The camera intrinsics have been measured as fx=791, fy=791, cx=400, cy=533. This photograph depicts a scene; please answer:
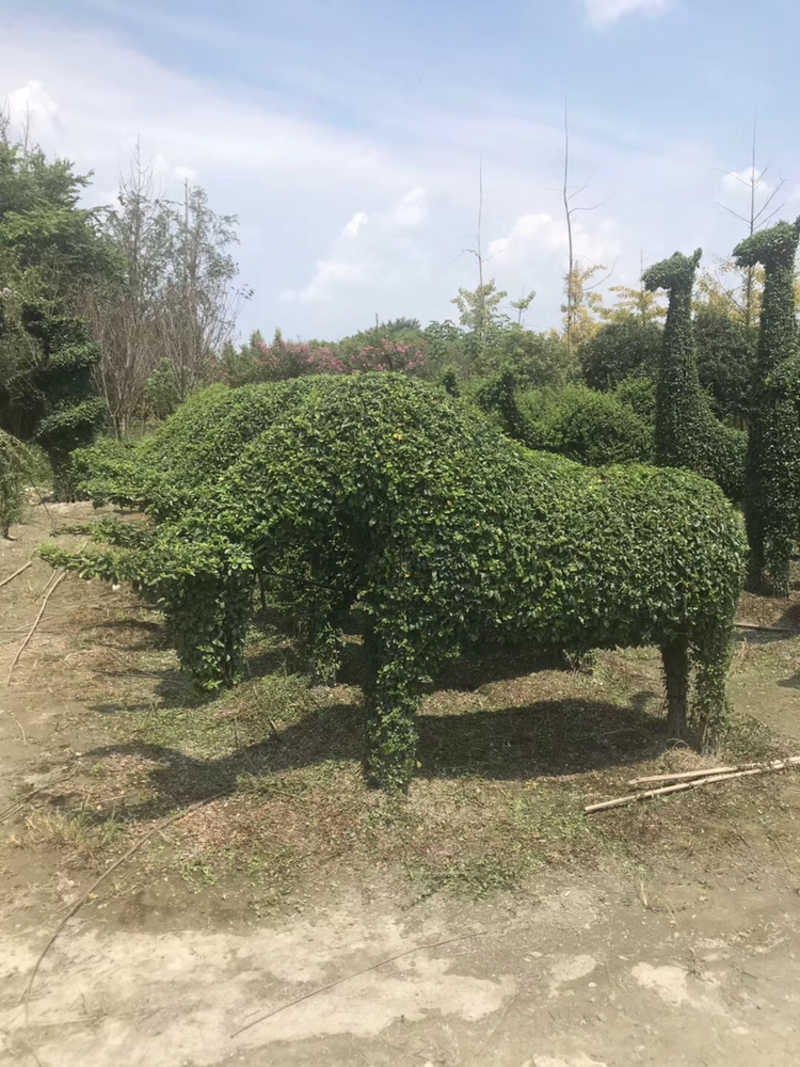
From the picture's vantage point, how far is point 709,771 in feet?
18.0

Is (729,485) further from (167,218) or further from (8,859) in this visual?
(167,218)

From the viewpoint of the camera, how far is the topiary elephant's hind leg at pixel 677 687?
237 inches

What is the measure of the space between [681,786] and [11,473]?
29.4 ft

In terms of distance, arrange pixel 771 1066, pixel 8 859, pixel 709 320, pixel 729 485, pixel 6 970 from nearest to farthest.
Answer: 1. pixel 771 1066
2. pixel 6 970
3. pixel 8 859
4. pixel 729 485
5. pixel 709 320

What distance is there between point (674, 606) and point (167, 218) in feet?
94.8

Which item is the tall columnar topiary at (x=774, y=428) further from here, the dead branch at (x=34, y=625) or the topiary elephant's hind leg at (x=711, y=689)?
the dead branch at (x=34, y=625)

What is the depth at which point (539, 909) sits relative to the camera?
13.7ft

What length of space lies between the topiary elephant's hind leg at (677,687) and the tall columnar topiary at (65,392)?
12961 millimetres

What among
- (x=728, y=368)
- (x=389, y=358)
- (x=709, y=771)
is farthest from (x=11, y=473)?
(x=389, y=358)

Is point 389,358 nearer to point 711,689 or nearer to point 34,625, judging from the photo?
point 34,625

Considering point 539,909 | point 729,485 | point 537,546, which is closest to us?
point 539,909

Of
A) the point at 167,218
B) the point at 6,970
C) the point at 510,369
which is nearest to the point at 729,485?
the point at 510,369

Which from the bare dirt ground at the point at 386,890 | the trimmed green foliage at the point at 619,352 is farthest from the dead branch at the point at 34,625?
the trimmed green foliage at the point at 619,352

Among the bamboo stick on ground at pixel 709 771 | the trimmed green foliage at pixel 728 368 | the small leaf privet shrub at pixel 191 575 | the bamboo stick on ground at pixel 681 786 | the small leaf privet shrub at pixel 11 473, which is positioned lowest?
the bamboo stick on ground at pixel 681 786
